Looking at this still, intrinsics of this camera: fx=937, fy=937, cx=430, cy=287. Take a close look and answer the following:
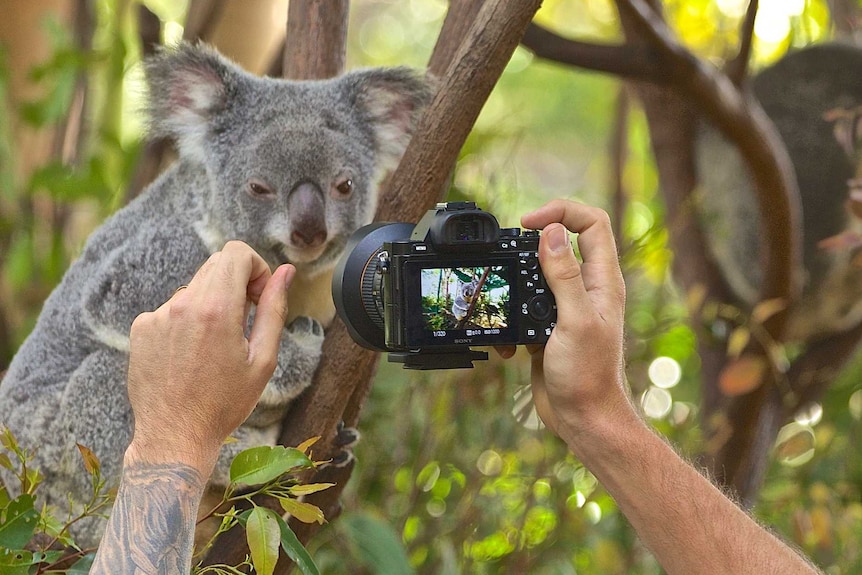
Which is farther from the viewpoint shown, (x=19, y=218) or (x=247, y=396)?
(x=19, y=218)

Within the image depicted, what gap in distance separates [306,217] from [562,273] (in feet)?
1.95

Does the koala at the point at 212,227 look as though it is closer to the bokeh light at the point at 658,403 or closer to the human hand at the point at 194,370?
the human hand at the point at 194,370

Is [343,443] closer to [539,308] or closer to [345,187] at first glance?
[345,187]

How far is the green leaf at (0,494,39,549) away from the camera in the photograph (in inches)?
46.2

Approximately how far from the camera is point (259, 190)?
170 cm

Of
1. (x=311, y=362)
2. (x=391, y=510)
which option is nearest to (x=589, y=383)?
(x=311, y=362)

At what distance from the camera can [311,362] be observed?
163 centimetres

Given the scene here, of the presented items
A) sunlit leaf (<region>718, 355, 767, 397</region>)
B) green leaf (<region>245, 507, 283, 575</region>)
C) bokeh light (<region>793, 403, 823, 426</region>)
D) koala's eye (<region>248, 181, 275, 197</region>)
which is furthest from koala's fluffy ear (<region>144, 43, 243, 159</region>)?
bokeh light (<region>793, 403, 823, 426</region>)

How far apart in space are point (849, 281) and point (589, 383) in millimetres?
2521

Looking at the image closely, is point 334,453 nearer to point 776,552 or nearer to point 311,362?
point 311,362

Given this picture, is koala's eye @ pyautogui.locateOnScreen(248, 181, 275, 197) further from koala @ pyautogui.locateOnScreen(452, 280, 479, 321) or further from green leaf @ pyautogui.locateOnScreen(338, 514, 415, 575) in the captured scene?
green leaf @ pyautogui.locateOnScreen(338, 514, 415, 575)

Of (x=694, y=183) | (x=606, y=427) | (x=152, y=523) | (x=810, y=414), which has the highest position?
(x=152, y=523)

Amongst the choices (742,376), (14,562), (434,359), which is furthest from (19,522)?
(742,376)

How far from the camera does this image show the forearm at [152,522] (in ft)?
A: 3.39
